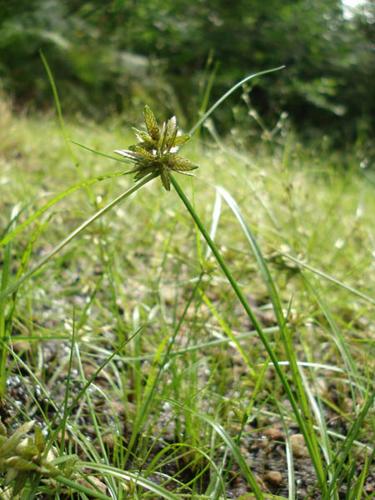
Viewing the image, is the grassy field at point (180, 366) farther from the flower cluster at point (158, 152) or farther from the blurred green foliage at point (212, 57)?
the blurred green foliage at point (212, 57)

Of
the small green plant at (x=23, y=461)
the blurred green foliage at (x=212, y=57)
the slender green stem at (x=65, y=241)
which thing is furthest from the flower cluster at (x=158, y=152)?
the blurred green foliage at (x=212, y=57)

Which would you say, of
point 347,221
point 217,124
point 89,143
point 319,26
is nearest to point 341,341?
point 347,221

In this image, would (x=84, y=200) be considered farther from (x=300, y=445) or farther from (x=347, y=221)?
(x=300, y=445)

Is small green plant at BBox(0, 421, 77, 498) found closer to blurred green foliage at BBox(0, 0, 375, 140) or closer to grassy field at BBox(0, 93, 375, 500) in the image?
grassy field at BBox(0, 93, 375, 500)

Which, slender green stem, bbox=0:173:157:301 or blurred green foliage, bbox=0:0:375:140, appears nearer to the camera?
slender green stem, bbox=0:173:157:301

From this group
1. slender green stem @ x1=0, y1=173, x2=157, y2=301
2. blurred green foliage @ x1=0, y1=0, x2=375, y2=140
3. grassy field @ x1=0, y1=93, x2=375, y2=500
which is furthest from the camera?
blurred green foliage @ x1=0, y1=0, x2=375, y2=140

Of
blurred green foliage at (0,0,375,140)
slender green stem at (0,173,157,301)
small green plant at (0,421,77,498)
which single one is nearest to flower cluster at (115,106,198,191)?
slender green stem at (0,173,157,301)

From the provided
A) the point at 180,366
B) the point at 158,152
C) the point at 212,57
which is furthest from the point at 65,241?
the point at 212,57
